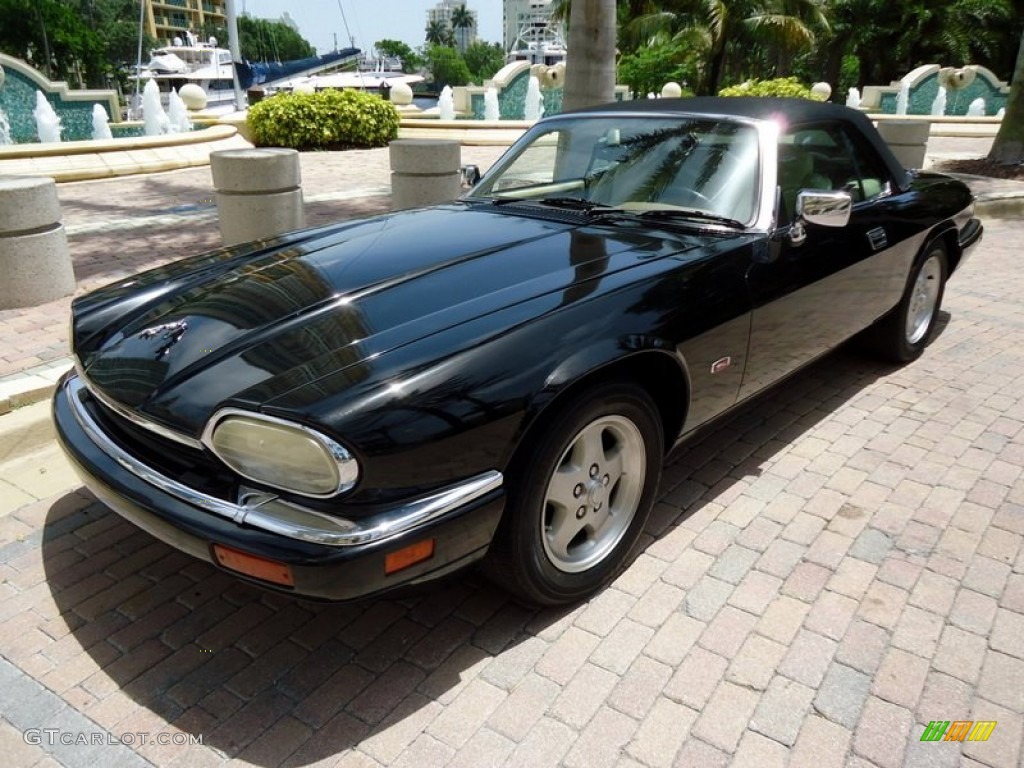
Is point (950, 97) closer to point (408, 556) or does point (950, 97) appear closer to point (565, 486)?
point (565, 486)

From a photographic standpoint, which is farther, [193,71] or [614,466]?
[193,71]

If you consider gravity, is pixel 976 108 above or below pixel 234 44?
below

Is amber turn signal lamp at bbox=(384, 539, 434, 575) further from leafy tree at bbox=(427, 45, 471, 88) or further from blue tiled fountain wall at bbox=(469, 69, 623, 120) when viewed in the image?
leafy tree at bbox=(427, 45, 471, 88)

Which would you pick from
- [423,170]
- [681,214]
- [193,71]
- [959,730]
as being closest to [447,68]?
[193,71]

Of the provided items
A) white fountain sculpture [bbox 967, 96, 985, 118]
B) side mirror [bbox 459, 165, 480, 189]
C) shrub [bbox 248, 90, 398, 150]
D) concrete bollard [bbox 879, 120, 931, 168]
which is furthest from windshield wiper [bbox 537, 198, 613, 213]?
white fountain sculpture [bbox 967, 96, 985, 118]

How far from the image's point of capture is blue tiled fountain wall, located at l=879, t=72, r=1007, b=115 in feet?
91.9

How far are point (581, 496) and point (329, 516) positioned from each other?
94 cm

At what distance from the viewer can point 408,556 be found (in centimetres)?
209

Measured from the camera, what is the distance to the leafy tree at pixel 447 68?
112894 mm

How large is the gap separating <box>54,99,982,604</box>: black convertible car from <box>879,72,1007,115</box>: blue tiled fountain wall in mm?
28379

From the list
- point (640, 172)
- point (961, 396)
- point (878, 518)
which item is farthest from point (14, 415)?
point (961, 396)

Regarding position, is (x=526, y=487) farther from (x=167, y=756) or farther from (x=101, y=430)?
(x=101, y=430)

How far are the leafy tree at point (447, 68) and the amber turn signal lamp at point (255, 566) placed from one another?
115393 millimetres

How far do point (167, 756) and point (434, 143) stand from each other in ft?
21.8
